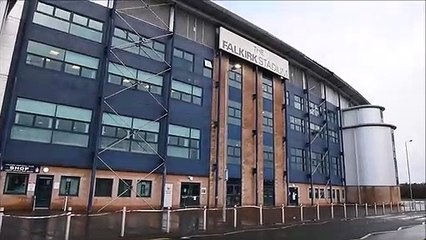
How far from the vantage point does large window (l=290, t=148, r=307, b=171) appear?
119 feet

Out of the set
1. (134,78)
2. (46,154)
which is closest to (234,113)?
(134,78)

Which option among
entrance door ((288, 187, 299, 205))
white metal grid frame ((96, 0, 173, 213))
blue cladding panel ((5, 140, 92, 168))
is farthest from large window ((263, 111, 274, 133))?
blue cladding panel ((5, 140, 92, 168))

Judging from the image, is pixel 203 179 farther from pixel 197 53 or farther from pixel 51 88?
pixel 51 88

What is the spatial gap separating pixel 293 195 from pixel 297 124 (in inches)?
326

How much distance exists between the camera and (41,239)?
32.4 feet

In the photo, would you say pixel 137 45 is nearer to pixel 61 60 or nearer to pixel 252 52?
pixel 61 60

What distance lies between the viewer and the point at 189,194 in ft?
84.5

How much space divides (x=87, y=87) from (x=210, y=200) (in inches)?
510

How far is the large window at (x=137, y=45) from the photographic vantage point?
951 inches

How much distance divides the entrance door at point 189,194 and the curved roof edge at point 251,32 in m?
15.0

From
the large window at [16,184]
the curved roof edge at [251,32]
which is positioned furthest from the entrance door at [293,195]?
the large window at [16,184]

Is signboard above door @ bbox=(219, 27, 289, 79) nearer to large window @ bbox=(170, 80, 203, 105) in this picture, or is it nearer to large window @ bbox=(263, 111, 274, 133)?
large window @ bbox=(263, 111, 274, 133)

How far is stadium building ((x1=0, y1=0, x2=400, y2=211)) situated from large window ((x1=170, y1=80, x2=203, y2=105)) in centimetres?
10

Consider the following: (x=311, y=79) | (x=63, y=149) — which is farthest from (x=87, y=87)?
(x=311, y=79)
